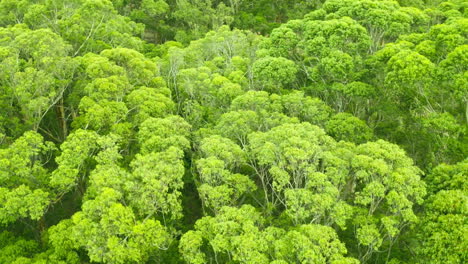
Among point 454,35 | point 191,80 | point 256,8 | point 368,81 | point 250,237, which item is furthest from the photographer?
point 256,8

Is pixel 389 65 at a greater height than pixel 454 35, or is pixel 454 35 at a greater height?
pixel 454 35

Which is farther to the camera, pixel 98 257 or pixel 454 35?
pixel 454 35

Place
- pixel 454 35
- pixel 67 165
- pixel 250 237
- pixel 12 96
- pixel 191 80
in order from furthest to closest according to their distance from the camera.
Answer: pixel 191 80
pixel 12 96
pixel 454 35
pixel 67 165
pixel 250 237

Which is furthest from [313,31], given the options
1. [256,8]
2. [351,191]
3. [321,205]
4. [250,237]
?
[256,8]

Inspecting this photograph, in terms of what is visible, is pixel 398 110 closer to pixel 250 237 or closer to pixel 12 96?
pixel 250 237

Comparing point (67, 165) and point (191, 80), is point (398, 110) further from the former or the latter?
point (67, 165)

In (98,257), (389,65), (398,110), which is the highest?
(389,65)
